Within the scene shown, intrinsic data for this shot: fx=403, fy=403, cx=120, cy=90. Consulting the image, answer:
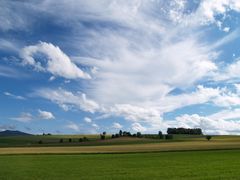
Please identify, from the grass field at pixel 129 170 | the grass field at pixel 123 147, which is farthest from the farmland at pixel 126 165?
the grass field at pixel 123 147

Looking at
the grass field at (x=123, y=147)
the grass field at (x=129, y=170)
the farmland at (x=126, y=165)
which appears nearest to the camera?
the grass field at (x=129, y=170)

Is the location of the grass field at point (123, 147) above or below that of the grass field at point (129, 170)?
above

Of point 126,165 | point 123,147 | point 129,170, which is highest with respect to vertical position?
point 123,147

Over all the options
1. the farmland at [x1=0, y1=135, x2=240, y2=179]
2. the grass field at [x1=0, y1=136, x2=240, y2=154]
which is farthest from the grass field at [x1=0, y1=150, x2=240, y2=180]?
the grass field at [x1=0, y1=136, x2=240, y2=154]

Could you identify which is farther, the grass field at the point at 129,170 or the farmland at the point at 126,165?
the farmland at the point at 126,165

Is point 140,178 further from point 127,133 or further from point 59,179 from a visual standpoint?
point 127,133

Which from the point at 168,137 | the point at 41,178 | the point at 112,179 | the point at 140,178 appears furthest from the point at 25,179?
the point at 168,137

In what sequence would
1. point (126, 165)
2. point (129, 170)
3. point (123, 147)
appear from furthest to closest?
point (123, 147)
point (126, 165)
point (129, 170)

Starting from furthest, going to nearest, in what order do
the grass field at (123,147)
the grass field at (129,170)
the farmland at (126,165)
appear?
the grass field at (123,147) → the farmland at (126,165) → the grass field at (129,170)

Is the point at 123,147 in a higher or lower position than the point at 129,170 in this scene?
higher

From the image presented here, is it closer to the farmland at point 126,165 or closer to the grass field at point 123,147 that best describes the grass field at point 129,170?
the farmland at point 126,165

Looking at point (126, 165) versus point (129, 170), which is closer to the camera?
point (129, 170)

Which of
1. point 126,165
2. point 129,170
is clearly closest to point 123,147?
point 126,165

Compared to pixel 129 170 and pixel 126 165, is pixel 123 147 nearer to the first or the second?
pixel 126 165
